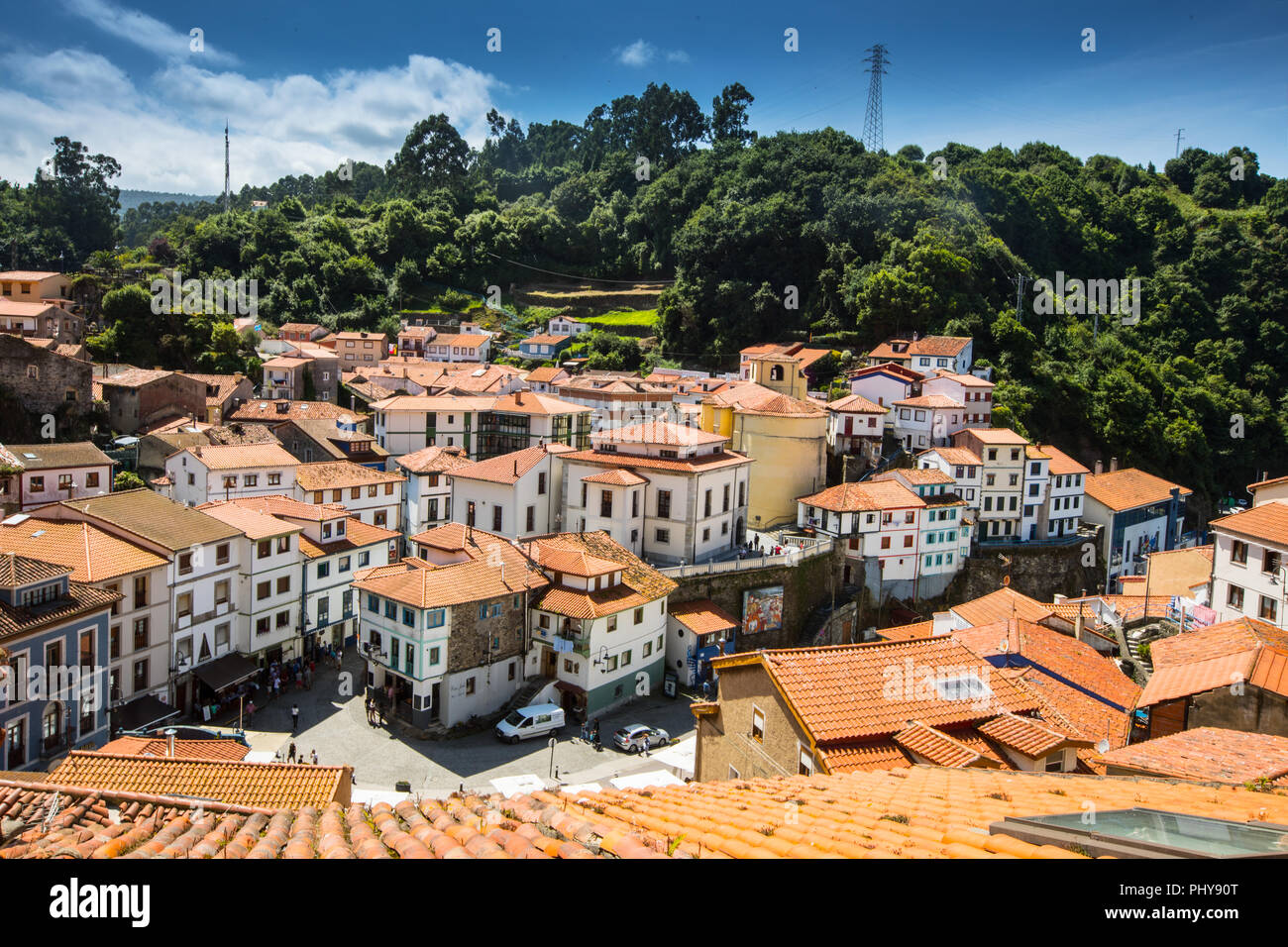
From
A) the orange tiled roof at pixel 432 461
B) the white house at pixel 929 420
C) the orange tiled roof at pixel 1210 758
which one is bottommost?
the orange tiled roof at pixel 1210 758

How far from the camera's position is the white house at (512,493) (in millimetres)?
40938

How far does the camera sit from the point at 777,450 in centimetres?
4753

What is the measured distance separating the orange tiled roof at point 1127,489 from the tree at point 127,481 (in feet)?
176

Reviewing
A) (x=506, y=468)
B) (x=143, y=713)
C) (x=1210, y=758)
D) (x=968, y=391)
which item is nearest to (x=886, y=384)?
(x=968, y=391)

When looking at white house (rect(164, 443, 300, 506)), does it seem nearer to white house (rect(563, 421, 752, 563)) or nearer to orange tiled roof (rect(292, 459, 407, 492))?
orange tiled roof (rect(292, 459, 407, 492))

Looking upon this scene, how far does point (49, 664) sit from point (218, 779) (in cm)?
1133

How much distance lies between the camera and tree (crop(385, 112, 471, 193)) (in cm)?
11475

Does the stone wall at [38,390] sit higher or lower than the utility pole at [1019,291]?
lower

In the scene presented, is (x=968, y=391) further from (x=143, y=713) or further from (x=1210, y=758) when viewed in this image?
(x=143, y=713)

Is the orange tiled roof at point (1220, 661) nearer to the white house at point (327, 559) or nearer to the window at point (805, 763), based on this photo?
the window at point (805, 763)

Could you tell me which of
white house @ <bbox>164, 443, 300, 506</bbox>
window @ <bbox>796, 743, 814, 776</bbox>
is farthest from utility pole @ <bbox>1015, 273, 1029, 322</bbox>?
window @ <bbox>796, 743, 814, 776</bbox>

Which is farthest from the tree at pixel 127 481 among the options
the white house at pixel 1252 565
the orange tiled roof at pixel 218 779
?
the white house at pixel 1252 565

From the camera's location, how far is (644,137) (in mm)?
119812
